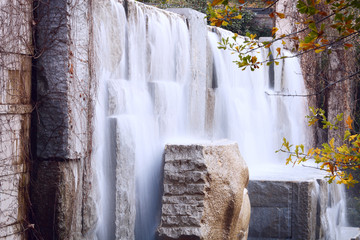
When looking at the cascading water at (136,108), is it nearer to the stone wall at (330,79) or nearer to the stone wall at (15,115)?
the stone wall at (15,115)

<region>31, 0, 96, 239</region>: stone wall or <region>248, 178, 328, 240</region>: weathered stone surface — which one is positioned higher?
<region>31, 0, 96, 239</region>: stone wall

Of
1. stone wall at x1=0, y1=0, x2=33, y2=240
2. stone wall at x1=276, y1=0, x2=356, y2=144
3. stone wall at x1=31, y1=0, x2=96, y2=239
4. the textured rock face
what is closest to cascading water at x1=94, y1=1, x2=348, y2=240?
the textured rock face

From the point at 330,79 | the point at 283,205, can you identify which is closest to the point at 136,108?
the point at 283,205

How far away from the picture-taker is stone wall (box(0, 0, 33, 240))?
160 inches

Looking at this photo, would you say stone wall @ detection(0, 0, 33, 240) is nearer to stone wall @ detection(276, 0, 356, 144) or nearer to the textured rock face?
the textured rock face

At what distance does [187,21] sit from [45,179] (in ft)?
11.8

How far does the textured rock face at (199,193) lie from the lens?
16.7 feet

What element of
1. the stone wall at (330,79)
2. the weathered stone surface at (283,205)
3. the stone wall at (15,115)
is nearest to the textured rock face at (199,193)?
the stone wall at (15,115)

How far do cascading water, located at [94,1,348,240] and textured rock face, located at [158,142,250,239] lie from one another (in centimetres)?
37

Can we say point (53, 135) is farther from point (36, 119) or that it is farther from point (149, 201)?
point (149, 201)

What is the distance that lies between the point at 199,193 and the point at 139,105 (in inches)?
46.3

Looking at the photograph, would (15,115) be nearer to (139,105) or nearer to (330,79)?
(139,105)

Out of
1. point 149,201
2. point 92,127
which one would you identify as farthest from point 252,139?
point 92,127

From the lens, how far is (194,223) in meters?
5.07
